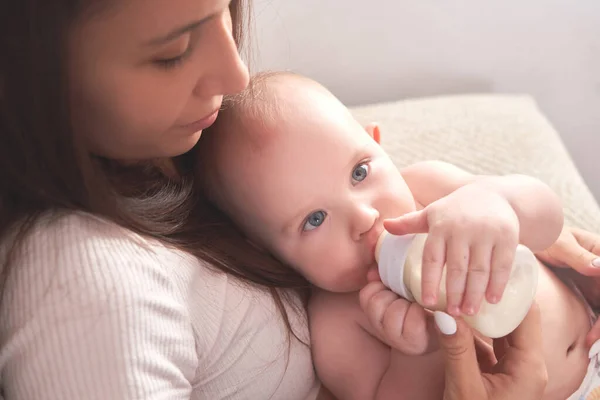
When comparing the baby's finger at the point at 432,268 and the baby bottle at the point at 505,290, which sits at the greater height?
the baby's finger at the point at 432,268

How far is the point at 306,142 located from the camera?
33.8 inches

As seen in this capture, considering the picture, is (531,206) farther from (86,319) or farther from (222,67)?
(86,319)

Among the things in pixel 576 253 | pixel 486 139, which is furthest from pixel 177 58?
pixel 486 139

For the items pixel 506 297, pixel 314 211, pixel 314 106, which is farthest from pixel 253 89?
pixel 506 297

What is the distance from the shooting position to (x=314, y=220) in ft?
2.87

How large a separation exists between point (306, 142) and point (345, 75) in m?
0.83

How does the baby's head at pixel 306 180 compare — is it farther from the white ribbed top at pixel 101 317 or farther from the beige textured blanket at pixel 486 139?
the beige textured blanket at pixel 486 139

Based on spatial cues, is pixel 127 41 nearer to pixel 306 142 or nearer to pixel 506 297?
pixel 306 142

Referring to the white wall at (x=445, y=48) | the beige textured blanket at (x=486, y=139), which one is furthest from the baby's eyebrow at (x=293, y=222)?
the white wall at (x=445, y=48)

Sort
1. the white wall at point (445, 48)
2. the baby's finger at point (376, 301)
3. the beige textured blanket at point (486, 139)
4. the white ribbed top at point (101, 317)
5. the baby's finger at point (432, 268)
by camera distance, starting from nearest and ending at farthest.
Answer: the white ribbed top at point (101, 317) → the baby's finger at point (432, 268) → the baby's finger at point (376, 301) → the beige textured blanket at point (486, 139) → the white wall at point (445, 48)

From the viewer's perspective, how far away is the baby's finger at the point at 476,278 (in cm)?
67

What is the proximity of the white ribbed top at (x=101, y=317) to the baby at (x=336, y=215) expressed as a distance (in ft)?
0.62

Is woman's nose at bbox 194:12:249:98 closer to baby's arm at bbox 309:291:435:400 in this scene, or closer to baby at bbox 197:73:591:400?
baby at bbox 197:73:591:400

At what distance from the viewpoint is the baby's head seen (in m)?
0.85
